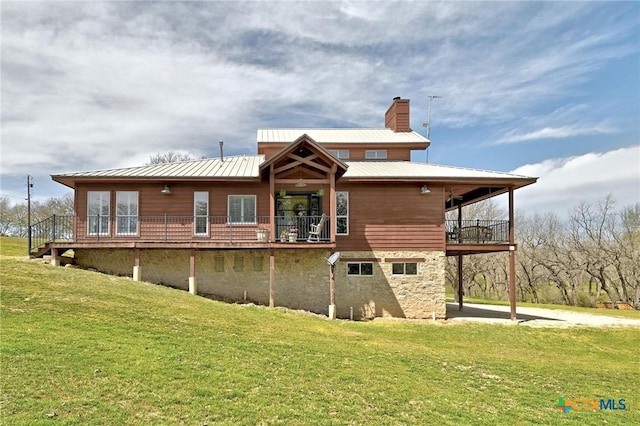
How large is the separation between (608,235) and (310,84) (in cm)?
3244

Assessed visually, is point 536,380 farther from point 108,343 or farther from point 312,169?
point 312,169

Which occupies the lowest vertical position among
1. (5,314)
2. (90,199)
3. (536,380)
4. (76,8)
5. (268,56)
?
(536,380)

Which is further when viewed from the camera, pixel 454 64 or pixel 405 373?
pixel 454 64

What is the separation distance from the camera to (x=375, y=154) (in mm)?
24141

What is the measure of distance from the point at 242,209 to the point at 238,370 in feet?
37.0

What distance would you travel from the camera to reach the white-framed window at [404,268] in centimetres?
1844

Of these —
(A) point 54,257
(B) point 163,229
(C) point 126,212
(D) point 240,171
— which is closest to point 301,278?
(D) point 240,171

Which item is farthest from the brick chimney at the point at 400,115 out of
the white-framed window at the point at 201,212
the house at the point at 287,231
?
the white-framed window at the point at 201,212

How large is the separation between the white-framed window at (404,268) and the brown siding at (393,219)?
2.13 feet

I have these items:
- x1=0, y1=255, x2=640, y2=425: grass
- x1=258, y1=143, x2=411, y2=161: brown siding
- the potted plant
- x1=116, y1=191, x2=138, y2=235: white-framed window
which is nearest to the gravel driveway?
x1=0, y1=255, x2=640, y2=425: grass

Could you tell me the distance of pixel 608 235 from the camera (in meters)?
38.7

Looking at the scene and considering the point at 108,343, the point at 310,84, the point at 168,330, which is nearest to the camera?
the point at 108,343

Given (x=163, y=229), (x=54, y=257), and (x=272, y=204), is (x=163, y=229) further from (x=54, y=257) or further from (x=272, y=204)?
(x=272, y=204)

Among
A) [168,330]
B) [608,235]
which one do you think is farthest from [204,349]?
[608,235]
